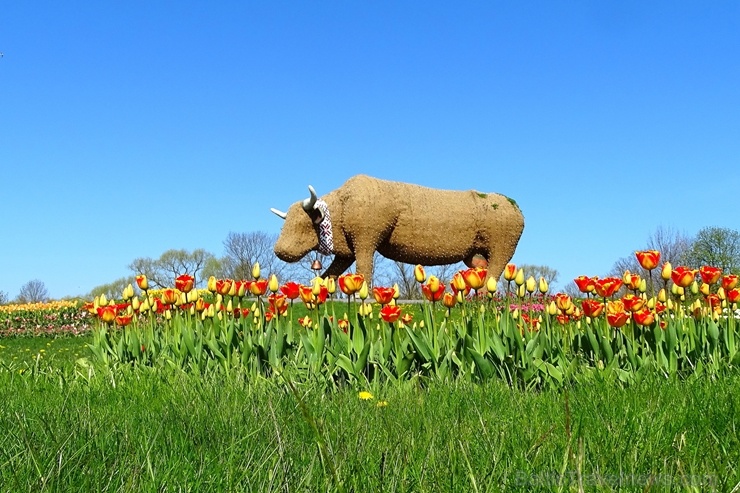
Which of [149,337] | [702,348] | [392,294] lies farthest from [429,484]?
[149,337]

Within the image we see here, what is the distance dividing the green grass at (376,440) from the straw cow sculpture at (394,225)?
422 inches

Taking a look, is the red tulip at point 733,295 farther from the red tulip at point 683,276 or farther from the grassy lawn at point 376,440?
the grassy lawn at point 376,440

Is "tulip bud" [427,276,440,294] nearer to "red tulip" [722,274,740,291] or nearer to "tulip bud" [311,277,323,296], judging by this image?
"tulip bud" [311,277,323,296]

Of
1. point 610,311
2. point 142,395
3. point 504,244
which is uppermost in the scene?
point 504,244

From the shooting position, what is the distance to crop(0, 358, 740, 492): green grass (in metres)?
1.85

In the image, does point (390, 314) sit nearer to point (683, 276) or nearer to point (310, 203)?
point (683, 276)

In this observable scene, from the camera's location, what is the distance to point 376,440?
8.28 ft

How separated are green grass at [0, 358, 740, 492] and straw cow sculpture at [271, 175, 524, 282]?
1071cm

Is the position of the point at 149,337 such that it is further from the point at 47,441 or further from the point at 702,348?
the point at 702,348

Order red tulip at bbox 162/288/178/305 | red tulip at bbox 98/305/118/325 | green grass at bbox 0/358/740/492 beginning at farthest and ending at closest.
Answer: red tulip at bbox 98/305/118/325 < red tulip at bbox 162/288/178/305 < green grass at bbox 0/358/740/492

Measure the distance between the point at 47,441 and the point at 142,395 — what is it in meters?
1.43

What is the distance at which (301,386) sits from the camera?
403 centimetres

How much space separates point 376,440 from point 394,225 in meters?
12.7

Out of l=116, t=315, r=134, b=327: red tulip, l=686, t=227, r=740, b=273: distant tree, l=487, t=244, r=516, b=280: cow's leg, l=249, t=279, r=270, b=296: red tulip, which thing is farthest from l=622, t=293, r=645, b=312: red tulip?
l=686, t=227, r=740, b=273: distant tree
